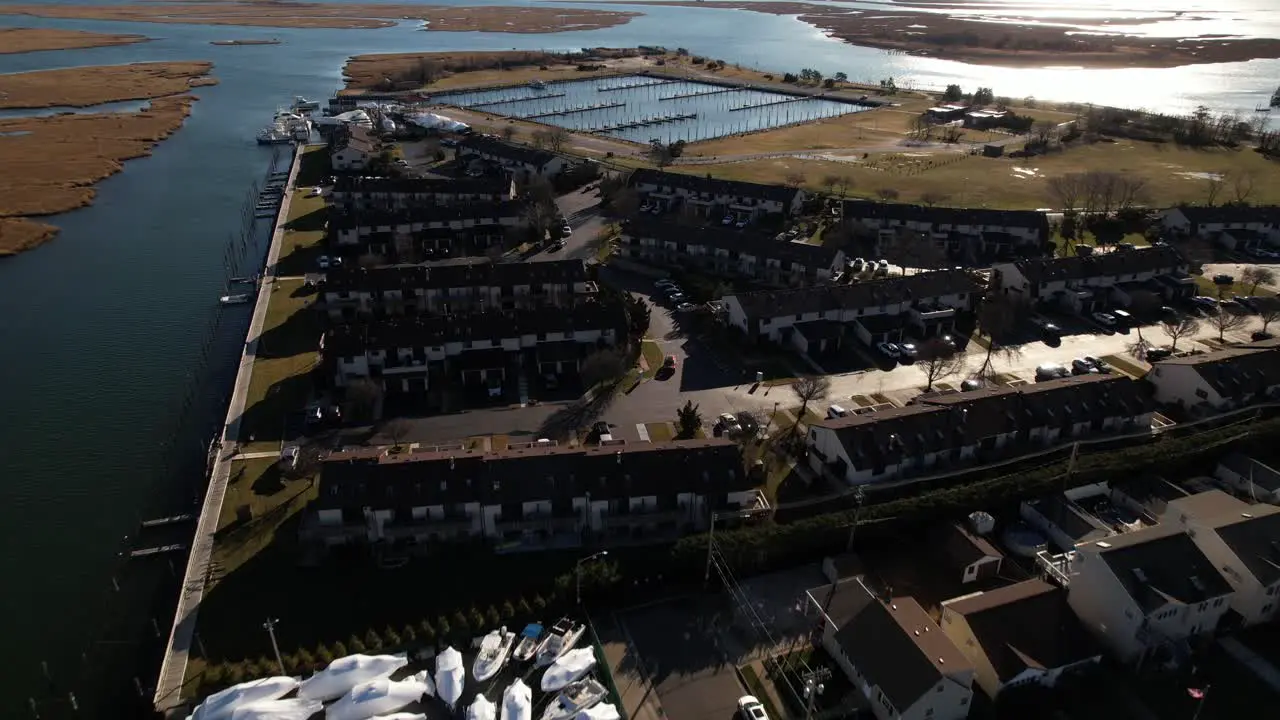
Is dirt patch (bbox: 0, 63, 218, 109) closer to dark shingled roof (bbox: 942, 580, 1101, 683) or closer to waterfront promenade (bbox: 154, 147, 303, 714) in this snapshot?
waterfront promenade (bbox: 154, 147, 303, 714)

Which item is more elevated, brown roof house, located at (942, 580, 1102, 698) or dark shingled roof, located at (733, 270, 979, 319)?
dark shingled roof, located at (733, 270, 979, 319)

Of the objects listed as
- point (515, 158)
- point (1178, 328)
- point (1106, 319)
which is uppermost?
point (515, 158)

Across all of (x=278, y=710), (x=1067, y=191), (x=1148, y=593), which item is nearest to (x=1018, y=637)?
(x=1148, y=593)

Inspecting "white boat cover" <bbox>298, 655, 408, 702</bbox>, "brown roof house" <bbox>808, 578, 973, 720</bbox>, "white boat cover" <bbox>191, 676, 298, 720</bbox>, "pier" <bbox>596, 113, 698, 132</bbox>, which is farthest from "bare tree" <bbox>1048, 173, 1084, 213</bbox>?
"white boat cover" <bbox>191, 676, 298, 720</bbox>

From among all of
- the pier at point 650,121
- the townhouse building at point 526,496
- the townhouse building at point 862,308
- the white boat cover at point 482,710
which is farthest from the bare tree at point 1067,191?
the white boat cover at point 482,710

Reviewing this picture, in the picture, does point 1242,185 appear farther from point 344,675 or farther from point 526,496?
point 344,675
